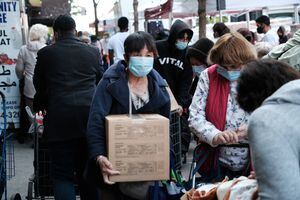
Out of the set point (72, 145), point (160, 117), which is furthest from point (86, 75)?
point (160, 117)

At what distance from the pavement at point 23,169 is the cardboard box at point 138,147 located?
348cm

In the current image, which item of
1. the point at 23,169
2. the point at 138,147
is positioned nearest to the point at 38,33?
the point at 23,169

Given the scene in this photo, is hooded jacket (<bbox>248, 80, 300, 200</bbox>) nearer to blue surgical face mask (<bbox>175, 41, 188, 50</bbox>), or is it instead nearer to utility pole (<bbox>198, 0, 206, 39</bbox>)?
blue surgical face mask (<bbox>175, 41, 188, 50</bbox>)

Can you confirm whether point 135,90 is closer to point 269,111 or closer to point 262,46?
point 269,111

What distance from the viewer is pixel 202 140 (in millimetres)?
4066

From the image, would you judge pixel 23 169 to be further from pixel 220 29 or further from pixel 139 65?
pixel 139 65

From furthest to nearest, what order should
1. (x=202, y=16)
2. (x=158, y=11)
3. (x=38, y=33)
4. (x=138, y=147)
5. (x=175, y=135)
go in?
(x=158, y=11)
(x=202, y=16)
(x=38, y=33)
(x=175, y=135)
(x=138, y=147)

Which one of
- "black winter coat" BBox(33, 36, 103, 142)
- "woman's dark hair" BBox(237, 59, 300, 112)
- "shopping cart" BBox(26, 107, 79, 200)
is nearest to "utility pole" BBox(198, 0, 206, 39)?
"shopping cart" BBox(26, 107, 79, 200)

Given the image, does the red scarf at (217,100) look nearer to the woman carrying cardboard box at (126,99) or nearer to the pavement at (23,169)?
the woman carrying cardboard box at (126,99)

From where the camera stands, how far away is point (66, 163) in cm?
518

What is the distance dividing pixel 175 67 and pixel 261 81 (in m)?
5.07

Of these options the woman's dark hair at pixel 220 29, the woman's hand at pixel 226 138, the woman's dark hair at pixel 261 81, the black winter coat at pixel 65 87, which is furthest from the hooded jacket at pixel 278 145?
the woman's dark hair at pixel 220 29

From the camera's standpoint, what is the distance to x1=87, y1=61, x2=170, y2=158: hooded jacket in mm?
4012

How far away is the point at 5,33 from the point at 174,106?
5589 mm
